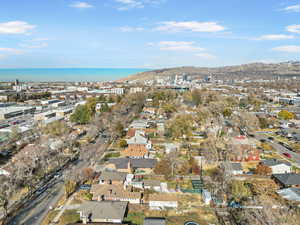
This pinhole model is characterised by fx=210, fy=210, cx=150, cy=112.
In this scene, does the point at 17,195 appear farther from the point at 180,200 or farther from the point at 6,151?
the point at 180,200

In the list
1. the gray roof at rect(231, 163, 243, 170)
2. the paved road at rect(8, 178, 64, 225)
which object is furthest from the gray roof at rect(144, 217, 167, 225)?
the gray roof at rect(231, 163, 243, 170)

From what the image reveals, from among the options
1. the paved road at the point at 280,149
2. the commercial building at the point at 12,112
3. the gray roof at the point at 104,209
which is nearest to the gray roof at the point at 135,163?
the gray roof at the point at 104,209

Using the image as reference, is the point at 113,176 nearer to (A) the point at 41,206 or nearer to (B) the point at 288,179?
(A) the point at 41,206

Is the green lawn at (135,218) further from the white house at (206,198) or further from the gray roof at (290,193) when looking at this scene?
the gray roof at (290,193)

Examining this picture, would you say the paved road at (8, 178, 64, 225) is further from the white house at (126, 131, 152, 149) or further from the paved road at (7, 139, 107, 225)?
the white house at (126, 131, 152, 149)

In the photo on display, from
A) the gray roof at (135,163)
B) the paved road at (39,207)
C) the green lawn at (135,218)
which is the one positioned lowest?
the green lawn at (135,218)

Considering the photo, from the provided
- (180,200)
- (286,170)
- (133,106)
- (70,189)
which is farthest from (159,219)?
(133,106)
